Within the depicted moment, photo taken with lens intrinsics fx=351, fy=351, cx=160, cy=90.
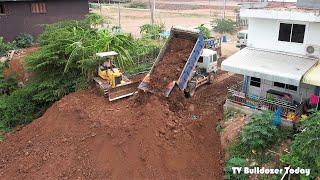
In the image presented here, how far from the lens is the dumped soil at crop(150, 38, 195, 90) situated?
659 inches

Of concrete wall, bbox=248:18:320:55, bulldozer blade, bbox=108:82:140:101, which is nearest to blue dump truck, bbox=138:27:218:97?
bulldozer blade, bbox=108:82:140:101

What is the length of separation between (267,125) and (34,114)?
43.4 ft

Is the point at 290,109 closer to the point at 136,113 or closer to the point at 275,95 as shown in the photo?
the point at 275,95

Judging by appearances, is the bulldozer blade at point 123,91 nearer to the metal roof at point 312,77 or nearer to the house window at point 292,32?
the house window at point 292,32

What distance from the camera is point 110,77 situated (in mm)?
17500

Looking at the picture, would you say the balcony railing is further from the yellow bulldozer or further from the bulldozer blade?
the yellow bulldozer

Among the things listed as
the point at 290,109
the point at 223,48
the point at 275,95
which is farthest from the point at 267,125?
the point at 223,48

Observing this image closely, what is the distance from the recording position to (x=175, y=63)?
17.6 metres

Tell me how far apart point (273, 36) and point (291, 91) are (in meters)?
2.74

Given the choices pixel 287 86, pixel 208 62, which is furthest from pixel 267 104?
pixel 208 62

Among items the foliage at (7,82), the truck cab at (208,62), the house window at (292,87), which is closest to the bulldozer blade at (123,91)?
the truck cab at (208,62)

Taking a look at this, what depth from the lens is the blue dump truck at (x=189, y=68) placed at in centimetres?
1652

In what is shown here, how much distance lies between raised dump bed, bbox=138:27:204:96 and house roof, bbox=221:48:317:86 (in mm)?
1975

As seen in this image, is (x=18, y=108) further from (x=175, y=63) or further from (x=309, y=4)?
(x=309, y=4)
